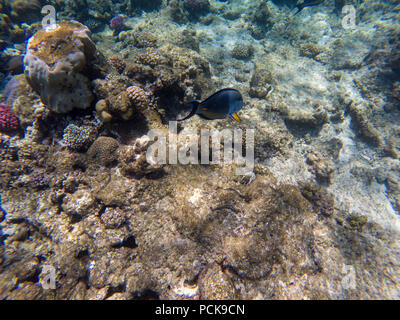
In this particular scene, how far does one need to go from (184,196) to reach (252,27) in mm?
10850

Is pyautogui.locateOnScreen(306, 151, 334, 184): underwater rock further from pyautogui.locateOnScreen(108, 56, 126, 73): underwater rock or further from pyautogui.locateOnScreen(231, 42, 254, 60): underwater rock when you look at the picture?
pyautogui.locateOnScreen(108, 56, 126, 73): underwater rock

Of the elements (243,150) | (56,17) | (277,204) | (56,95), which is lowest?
(277,204)

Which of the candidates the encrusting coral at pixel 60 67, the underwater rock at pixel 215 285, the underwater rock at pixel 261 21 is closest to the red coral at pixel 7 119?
the encrusting coral at pixel 60 67

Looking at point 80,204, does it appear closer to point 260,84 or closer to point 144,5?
point 260,84

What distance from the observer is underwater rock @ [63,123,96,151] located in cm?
383

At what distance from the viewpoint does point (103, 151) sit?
3693mm

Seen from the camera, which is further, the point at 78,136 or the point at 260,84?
the point at 260,84

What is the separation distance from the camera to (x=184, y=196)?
356cm

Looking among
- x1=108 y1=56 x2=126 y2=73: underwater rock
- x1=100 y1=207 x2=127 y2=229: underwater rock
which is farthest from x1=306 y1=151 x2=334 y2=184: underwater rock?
x1=108 y1=56 x2=126 y2=73: underwater rock

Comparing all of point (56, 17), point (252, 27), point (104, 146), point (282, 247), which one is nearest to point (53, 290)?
point (104, 146)

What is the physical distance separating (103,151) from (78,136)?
71 centimetres

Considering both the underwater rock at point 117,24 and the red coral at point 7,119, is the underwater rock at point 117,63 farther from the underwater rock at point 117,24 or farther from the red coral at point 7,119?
the underwater rock at point 117,24

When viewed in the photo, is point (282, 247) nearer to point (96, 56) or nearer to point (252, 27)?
point (96, 56)

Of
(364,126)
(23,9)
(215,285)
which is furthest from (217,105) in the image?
(23,9)
